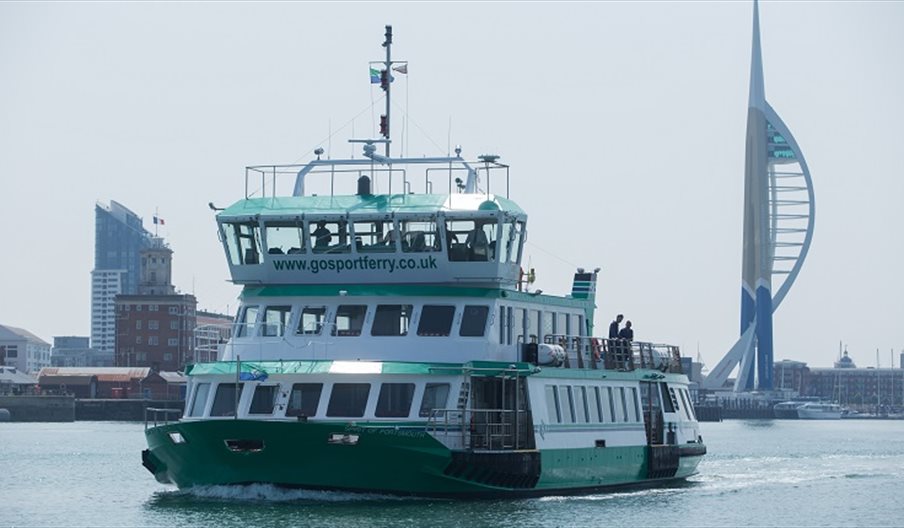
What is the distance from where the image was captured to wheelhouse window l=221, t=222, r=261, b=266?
42250 millimetres

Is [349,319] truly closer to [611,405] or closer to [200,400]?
[200,400]

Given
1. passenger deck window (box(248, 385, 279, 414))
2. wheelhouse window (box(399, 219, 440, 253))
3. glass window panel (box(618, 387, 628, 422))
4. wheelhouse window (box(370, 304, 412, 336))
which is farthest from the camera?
glass window panel (box(618, 387, 628, 422))

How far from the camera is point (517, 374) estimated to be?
4038 centimetres

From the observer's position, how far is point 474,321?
41031mm

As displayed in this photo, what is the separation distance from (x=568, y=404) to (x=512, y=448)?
3138 mm

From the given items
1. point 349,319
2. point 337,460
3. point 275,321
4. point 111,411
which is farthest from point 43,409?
point 337,460

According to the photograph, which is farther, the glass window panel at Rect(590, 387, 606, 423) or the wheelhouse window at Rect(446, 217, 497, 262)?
the glass window panel at Rect(590, 387, 606, 423)

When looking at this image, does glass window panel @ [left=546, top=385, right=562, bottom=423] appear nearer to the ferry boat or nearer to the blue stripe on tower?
the ferry boat

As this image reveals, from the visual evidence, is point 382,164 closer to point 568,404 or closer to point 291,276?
point 291,276

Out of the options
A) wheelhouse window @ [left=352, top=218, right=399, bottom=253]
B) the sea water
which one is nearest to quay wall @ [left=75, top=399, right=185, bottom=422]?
the sea water

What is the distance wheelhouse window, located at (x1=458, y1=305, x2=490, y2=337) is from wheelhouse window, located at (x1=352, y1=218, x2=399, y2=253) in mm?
2089

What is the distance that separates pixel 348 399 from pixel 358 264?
144 inches

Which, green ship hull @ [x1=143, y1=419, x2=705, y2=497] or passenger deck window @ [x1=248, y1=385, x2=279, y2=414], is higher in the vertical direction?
passenger deck window @ [x1=248, y1=385, x2=279, y2=414]

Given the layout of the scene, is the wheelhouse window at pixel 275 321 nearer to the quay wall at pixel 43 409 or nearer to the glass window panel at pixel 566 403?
the glass window panel at pixel 566 403
